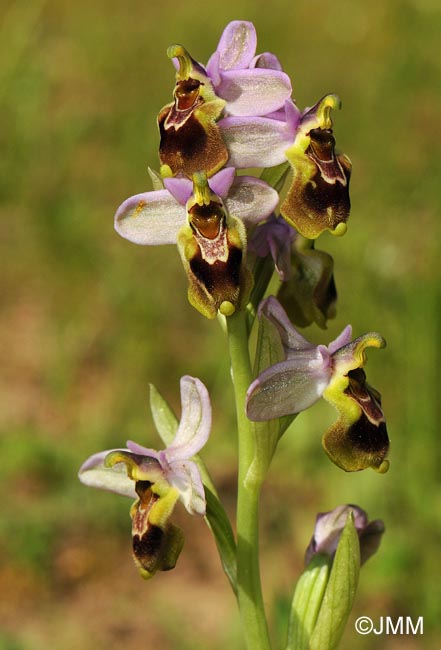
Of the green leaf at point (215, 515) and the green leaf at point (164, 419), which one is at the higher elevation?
the green leaf at point (164, 419)

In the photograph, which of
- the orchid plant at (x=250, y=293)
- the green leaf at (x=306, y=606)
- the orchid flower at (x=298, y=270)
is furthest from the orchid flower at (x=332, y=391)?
the green leaf at (x=306, y=606)

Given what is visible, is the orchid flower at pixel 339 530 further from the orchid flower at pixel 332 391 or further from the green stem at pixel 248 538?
the orchid flower at pixel 332 391

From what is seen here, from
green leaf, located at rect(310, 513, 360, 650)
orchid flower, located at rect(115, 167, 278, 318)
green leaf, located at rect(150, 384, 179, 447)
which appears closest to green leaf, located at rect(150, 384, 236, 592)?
green leaf, located at rect(150, 384, 179, 447)

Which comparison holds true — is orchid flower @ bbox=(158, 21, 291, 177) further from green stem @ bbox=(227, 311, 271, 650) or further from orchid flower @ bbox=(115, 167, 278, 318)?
green stem @ bbox=(227, 311, 271, 650)

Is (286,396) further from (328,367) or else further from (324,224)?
(324,224)

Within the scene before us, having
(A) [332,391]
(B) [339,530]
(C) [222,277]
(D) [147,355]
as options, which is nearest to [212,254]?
(C) [222,277]

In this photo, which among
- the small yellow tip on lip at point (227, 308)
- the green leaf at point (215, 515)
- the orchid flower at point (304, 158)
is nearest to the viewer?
the small yellow tip on lip at point (227, 308)

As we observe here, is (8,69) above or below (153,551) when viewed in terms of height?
above

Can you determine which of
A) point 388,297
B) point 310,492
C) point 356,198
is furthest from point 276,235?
point 356,198
